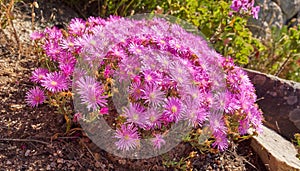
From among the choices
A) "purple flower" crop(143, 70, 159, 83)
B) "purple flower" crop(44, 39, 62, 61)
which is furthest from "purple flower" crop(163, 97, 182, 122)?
"purple flower" crop(44, 39, 62, 61)

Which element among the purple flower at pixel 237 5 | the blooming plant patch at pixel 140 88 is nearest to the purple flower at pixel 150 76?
the blooming plant patch at pixel 140 88

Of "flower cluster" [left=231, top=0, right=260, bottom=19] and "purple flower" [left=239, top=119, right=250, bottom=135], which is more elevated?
"flower cluster" [left=231, top=0, right=260, bottom=19]

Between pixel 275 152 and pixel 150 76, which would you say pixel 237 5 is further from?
pixel 150 76

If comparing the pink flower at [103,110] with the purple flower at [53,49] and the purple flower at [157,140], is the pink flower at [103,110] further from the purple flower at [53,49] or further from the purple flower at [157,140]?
the purple flower at [53,49]

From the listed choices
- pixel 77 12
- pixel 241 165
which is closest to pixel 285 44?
pixel 241 165

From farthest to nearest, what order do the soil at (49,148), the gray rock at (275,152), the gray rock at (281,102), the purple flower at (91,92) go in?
the gray rock at (281,102), the gray rock at (275,152), the soil at (49,148), the purple flower at (91,92)

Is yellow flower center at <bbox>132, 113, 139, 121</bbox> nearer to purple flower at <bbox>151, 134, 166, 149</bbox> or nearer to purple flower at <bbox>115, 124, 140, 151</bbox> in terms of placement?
purple flower at <bbox>115, 124, 140, 151</bbox>
